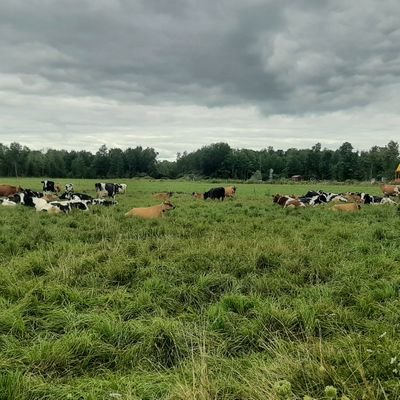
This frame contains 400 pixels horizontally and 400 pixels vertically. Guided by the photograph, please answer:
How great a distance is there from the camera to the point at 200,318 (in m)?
4.93

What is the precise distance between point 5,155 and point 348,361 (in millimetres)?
114895

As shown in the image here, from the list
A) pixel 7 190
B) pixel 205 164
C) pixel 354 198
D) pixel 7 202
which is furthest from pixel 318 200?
pixel 205 164

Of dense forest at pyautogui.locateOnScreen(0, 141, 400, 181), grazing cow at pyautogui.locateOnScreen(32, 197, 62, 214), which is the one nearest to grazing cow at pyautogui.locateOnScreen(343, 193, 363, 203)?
grazing cow at pyautogui.locateOnScreen(32, 197, 62, 214)

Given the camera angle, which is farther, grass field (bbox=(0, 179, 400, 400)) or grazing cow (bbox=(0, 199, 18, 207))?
grazing cow (bbox=(0, 199, 18, 207))

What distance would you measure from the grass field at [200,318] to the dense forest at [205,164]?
94604 mm

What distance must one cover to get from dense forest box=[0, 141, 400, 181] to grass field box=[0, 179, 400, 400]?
3725 inches

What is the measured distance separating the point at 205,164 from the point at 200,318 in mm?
112949

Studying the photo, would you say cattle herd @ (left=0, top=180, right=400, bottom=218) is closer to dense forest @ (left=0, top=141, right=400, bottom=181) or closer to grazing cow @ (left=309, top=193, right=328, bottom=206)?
grazing cow @ (left=309, top=193, right=328, bottom=206)

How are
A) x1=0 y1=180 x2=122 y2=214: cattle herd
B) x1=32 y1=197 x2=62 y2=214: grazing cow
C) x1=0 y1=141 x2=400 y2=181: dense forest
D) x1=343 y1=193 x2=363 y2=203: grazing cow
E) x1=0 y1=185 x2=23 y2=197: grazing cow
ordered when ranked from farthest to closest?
x1=0 y1=141 x2=400 y2=181: dense forest, x1=0 y1=185 x2=23 y2=197: grazing cow, x1=343 y1=193 x2=363 y2=203: grazing cow, x1=0 y1=180 x2=122 y2=214: cattle herd, x1=32 y1=197 x2=62 y2=214: grazing cow

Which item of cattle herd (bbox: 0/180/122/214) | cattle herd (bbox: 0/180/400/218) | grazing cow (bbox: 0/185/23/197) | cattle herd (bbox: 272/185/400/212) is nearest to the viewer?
cattle herd (bbox: 0/180/400/218)

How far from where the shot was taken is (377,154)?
326 feet

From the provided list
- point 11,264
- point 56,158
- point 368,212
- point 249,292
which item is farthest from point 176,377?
point 56,158

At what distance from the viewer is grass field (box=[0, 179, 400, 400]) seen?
325cm

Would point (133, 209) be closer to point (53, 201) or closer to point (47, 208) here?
point (47, 208)
